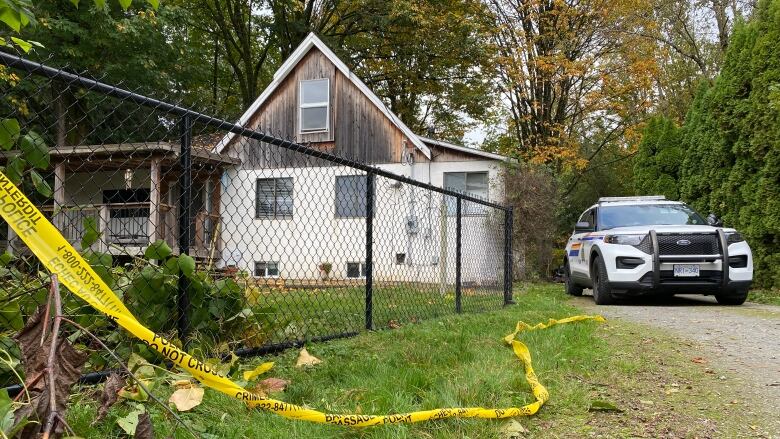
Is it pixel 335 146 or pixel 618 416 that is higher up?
pixel 335 146

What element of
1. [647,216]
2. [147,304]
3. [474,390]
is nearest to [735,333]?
[474,390]

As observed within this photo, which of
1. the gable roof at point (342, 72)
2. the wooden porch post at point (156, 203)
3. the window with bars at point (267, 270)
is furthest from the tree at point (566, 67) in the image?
the wooden porch post at point (156, 203)

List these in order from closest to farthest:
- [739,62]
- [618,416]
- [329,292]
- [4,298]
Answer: [4,298], [618,416], [329,292], [739,62]

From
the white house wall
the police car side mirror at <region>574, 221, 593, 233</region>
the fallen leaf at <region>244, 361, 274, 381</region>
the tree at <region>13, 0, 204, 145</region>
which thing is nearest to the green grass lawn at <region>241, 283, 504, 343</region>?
the white house wall

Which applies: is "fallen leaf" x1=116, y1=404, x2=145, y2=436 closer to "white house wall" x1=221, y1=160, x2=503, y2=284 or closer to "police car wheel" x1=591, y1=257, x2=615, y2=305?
"white house wall" x1=221, y1=160, x2=503, y2=284

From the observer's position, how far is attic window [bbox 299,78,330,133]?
53.7ft

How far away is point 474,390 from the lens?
2771 mm

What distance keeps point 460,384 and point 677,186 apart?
1391 cm

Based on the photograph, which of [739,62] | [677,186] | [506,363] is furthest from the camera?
[677,186]

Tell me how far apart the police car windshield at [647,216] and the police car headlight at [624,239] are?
762 millimetres

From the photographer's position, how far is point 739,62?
10.9 metres

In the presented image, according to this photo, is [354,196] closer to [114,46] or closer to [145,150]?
[145,150]

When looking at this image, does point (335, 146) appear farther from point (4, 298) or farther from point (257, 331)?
point (4, 298)

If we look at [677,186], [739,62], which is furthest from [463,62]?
[739,62]
